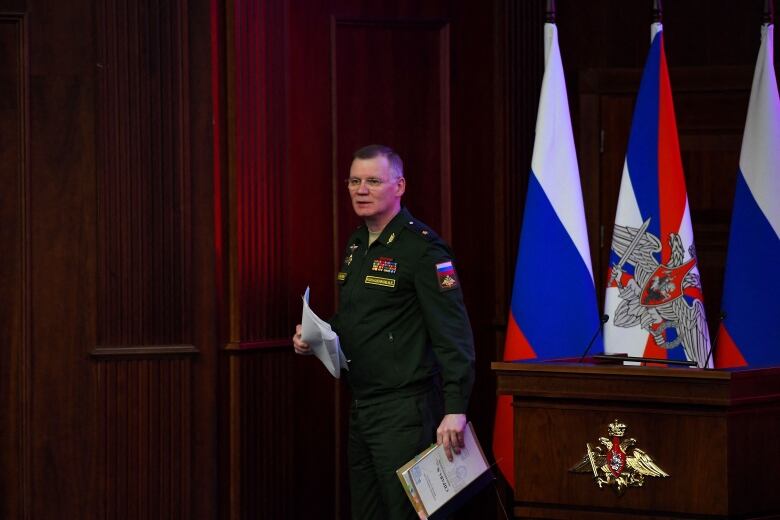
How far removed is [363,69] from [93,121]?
1.09 metres

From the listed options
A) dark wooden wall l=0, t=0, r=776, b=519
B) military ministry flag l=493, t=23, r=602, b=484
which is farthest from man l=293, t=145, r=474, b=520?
dark wooden wall l=0, t=0, r=776, b=519

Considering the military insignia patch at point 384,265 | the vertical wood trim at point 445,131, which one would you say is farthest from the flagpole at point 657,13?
the military insignia patch at point 384,265

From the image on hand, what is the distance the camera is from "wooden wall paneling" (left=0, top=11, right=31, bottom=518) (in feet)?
12.9

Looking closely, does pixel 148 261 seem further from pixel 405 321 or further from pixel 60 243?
pixel 405 321

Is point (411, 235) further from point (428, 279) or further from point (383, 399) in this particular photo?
point (383, 399)

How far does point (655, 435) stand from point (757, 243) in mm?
1378

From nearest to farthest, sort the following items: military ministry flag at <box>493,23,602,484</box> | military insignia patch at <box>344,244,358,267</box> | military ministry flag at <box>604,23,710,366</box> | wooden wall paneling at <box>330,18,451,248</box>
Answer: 1. military insignia patch at <box>344,244,358,267</box>
2. military ministry flag at <box>604,23,710,366</box>
3. military ministry flag at <box>493,23,602,484</box>
4. wooden wall paneling at <box>330,18,451,248</box>

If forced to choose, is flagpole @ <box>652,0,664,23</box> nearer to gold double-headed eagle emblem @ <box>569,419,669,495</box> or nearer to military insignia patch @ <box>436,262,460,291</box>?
military insignia patch @ <box>436,262,460,291</box>

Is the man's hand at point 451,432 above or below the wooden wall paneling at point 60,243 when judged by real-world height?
below

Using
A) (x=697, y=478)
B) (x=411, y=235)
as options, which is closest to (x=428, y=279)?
(x=411, y=235)

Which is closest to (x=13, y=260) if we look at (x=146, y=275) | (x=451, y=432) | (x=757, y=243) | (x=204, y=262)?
(x=146, y=275)

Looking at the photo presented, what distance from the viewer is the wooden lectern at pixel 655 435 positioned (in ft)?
8.45

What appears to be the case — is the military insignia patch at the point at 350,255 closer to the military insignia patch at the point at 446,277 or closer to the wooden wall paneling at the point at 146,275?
the military insignia patch at the point at 446,277

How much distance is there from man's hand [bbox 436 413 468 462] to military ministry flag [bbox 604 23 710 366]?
90cm
